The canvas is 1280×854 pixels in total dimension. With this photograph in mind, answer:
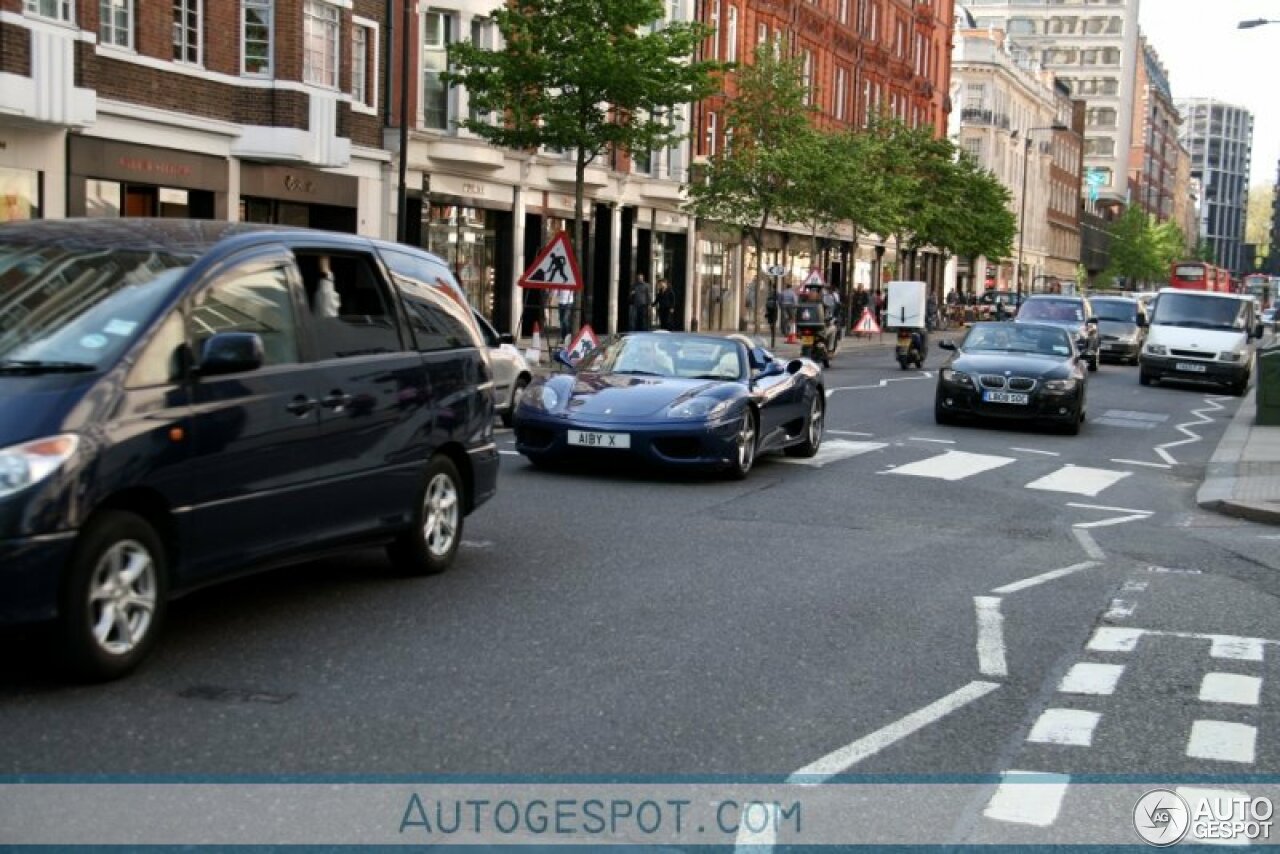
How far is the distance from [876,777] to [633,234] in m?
43.0

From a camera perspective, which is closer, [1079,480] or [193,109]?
[1079,480]

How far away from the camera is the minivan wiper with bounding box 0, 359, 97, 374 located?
6094 mm

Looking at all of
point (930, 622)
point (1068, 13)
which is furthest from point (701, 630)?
point (1068, 13)

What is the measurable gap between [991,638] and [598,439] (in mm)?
5913

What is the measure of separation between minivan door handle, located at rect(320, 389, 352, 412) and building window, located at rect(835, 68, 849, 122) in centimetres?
6284

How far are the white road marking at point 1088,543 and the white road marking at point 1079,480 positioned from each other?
2705 millimetres

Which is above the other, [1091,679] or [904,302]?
[904,302]

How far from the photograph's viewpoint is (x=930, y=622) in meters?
7.95

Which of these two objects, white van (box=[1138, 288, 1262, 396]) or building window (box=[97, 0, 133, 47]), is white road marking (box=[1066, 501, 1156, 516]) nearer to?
building window (box=[97, 0, 133, 47])

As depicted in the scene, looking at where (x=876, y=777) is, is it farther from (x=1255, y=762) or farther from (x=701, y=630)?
(x=701, y=630)

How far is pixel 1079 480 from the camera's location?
1565cm

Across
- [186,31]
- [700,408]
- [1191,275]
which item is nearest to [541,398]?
[700,408]

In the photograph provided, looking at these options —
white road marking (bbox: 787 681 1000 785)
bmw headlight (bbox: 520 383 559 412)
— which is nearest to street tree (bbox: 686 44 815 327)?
bmw headlight (bbox: 520 383 559 412)

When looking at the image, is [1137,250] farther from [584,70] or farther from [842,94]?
[584,70]
